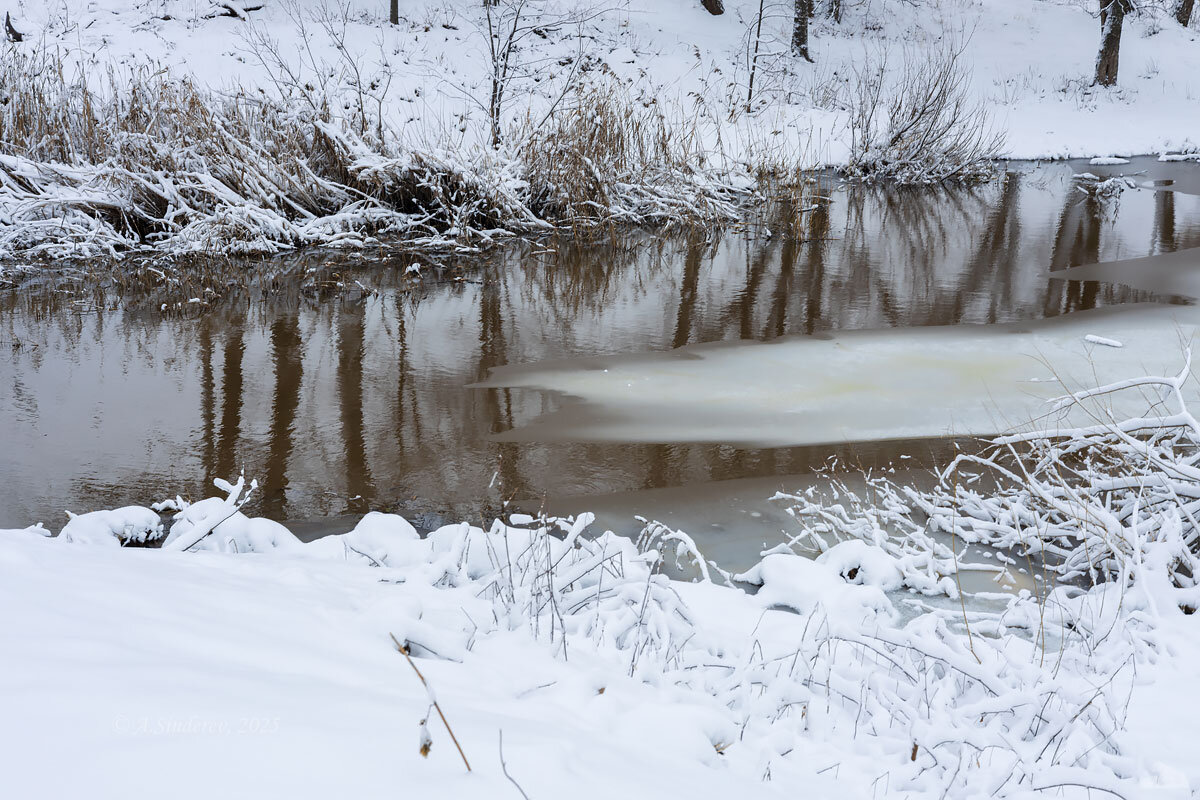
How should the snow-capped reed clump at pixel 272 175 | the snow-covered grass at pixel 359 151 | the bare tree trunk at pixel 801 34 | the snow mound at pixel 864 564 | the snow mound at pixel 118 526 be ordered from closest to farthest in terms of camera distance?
the snow mound at pixel 118 526 → the snow mound at pixel 864 564 → the snow-capped reed clump at pixel 272 175 → the snow-covered grass at pixel 359 151 → the bare tree trunk at pixel 801 34

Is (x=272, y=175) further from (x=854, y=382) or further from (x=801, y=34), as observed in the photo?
(x=801, y=34)

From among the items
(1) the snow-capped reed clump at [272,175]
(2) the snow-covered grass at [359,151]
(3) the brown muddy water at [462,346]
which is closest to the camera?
(3) the brown muddy water at [462,346]

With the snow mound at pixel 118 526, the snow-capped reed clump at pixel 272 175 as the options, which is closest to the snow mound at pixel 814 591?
the snow mound at pixel 118 526

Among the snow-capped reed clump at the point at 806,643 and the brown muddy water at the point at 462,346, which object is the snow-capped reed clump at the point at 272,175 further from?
the snow-capped reed clump at the point at 806,643

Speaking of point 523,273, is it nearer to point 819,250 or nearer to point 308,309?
point 308,309

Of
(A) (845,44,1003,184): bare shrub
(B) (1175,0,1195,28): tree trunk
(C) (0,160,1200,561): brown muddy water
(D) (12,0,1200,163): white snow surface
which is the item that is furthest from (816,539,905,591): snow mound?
(B) (1175,0,1195,28): tree trunk

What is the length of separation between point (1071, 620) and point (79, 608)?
8.89 ft

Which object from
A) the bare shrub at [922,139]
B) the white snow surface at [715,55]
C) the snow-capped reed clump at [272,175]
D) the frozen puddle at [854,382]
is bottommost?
the frozen puddle at [854,382]

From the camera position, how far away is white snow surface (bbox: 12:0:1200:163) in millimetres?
17109

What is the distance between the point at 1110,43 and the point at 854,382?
20.0m

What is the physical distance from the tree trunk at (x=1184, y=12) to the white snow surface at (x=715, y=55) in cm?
39

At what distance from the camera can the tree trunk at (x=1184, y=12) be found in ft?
82.7

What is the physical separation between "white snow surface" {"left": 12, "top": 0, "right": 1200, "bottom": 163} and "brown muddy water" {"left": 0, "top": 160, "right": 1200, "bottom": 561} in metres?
5.49

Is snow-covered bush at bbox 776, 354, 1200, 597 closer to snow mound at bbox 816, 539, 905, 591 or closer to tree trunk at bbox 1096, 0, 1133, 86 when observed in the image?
snow mound at bbox 816, 539, 905, 591
